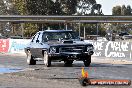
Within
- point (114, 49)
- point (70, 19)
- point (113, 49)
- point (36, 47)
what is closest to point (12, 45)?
point (113, 49)

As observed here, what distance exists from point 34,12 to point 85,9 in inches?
1447

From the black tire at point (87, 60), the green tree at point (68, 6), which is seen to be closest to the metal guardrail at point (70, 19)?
the green tree at point (68, 6)

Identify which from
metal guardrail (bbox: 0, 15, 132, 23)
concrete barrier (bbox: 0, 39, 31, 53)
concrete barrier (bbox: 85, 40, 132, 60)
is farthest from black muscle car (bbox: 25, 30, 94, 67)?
metal guardrail (bbox: 0, 15, 132, 23)

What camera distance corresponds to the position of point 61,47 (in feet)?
62.7

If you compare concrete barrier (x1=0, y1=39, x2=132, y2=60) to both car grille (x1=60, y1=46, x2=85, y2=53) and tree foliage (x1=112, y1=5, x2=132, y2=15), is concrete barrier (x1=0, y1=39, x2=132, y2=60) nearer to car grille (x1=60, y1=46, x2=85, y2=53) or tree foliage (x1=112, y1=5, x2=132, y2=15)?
car grille (x1=60, y1=46, x2=85, y2=53)

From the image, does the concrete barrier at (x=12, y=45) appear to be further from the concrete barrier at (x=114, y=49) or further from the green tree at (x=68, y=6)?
the green tree at (x=68, y=6)

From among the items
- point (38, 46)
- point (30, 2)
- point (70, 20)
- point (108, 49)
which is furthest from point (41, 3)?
point (38, 46)

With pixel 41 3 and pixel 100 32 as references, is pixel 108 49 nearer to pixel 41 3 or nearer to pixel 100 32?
pixel 41 3

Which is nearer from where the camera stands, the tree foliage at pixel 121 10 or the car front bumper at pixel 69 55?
the car front bumper at pixel 69 55

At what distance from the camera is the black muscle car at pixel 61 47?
19.1 meters

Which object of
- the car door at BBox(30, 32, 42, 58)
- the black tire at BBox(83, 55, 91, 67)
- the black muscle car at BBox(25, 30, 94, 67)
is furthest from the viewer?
the car door at BBox(30, 32, 42, 58)

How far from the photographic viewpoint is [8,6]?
11250 cm

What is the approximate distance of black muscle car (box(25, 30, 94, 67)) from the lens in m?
19.1

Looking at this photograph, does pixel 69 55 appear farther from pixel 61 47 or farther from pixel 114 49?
pixel 114 49
